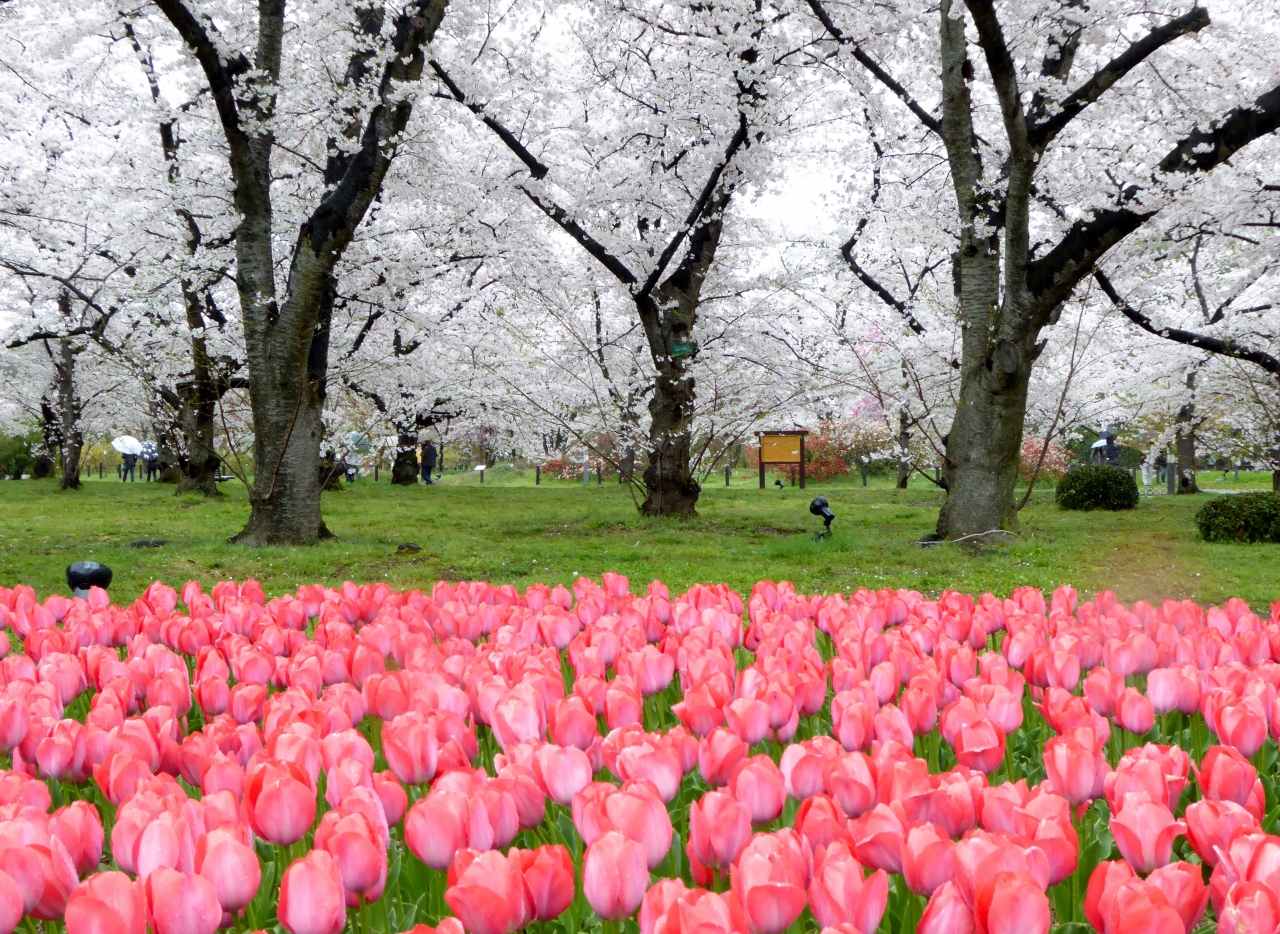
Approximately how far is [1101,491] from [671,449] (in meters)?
9.14

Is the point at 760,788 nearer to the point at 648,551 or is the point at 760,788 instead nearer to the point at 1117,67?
the point at 648,551

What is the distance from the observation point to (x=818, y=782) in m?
1.92

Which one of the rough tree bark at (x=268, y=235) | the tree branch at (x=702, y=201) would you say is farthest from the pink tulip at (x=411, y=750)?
the tree branch at (x=702, y=201)

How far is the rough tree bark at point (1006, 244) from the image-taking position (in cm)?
1086

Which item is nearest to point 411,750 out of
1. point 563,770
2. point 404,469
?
point 563,770

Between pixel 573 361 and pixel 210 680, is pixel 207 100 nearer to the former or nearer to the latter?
pixel 573 361

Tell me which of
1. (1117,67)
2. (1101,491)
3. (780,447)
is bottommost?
(1101,491)

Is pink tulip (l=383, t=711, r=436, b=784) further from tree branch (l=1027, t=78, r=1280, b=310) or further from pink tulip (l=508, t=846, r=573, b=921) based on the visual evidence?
tree branch (l=1027, t=78, r=1280, b=310)

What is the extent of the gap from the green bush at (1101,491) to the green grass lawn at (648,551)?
1.86 feet

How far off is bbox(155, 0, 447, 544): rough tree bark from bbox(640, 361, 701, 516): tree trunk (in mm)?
5168

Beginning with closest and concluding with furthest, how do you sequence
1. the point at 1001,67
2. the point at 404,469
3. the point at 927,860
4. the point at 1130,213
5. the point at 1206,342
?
the point at 927,860
the point at 1001,67
the point at 1130,213
the point at 1206,342
the point at 404,469

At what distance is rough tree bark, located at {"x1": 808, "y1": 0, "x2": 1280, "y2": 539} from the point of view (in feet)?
35.6

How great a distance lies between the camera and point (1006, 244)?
1179cm

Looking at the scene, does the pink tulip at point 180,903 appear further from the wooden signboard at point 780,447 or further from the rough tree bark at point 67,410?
the rough tree bark at point 67,410
